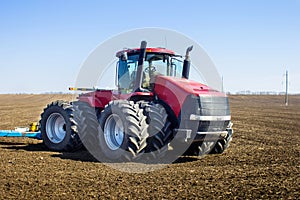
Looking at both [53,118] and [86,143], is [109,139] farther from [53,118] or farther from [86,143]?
[53,118]

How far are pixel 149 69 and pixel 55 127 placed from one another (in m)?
3.46

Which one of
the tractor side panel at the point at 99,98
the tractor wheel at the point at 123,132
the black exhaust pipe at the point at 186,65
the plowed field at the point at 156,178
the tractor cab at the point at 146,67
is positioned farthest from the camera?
the tractor side panel at the point at 99,98

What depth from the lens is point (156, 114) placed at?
851 centimetres

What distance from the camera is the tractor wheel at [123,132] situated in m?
8.36

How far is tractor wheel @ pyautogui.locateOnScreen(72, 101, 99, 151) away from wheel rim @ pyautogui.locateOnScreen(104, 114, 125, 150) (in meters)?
0.83

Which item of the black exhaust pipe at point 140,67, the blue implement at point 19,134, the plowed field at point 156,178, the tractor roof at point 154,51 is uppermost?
the tractor roof at point 154,51

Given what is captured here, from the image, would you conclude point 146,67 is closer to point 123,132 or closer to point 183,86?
point 183,86

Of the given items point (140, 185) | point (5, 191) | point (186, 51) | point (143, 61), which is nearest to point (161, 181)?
point (140, 185)

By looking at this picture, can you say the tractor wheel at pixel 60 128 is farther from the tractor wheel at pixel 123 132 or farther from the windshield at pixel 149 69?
the windshield at pixel 149 69

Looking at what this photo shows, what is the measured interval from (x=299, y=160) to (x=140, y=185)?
432 centimetres

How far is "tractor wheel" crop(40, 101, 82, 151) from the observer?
10.3m

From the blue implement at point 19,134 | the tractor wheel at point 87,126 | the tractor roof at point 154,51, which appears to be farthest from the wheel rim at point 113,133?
the blue implement at point 19,134

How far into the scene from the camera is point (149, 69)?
962 cm

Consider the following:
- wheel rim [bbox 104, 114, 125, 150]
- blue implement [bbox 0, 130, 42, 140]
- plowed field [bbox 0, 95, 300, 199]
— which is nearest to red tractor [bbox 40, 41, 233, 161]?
wheel rim [bbox 104, 114, 125, 150]
